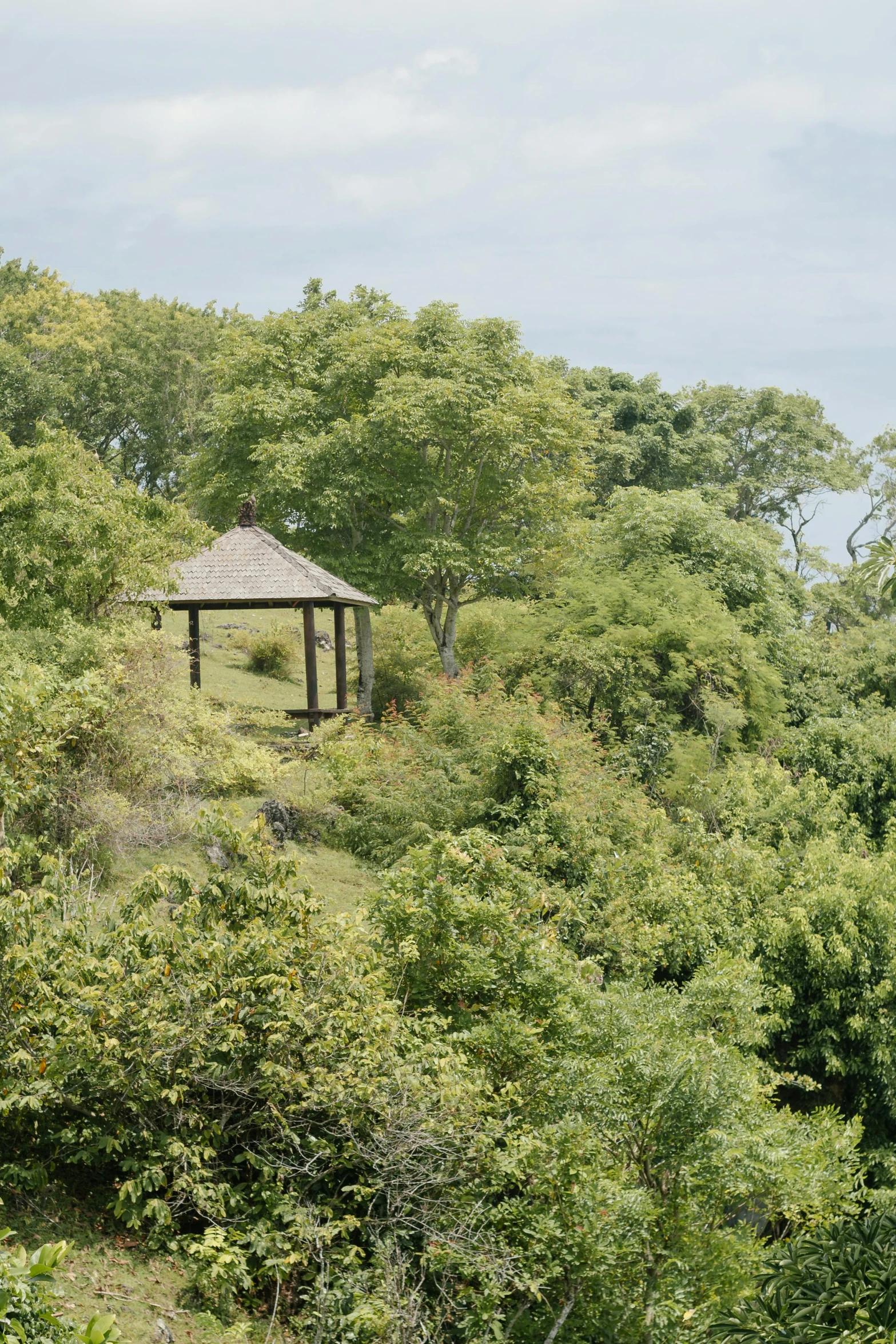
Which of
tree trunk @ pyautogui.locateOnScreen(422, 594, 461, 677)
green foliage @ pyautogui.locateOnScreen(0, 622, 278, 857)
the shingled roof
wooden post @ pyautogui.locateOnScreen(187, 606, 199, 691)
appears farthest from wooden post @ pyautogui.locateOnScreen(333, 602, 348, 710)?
green foliage @ pyautogui.locateOnScreen(0, 622, 278, 857)

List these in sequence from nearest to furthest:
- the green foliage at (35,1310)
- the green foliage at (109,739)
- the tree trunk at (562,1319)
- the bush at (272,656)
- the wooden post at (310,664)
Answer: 1. the green foliage at (35,1310)
2. the tree trunk at (562,1319)
3. the green foliage at (109,739)
4. the wooden post at (310,664)
5. the bush at (272,656)

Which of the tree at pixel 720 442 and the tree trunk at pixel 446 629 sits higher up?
the tree at pixel 720 442

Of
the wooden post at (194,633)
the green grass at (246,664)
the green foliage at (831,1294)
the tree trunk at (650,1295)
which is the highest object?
the wooden post at (194,633)

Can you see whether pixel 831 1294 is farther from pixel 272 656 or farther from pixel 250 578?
pixel 272 656

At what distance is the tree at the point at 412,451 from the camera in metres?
24.7

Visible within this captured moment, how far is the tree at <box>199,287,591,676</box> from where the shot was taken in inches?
973

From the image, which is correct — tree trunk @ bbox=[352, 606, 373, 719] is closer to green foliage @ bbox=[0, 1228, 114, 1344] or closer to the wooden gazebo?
the wooden gazebo

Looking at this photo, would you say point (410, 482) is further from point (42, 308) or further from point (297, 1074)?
point (42, 308)

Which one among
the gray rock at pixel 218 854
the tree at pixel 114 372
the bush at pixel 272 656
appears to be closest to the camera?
the gray rock at pixel 218 854

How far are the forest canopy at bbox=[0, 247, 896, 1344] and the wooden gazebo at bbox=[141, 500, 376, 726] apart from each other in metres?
1.68

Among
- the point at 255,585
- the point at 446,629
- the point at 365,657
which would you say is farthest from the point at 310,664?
the point at 446,629

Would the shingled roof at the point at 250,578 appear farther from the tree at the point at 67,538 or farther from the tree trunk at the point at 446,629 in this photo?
the tree trunk at the point at 446,629

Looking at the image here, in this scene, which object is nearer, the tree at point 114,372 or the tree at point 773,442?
the tree at point 114,372

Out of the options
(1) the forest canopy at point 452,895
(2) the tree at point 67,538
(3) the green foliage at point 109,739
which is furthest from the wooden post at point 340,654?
(2) the tree at point 67,538
